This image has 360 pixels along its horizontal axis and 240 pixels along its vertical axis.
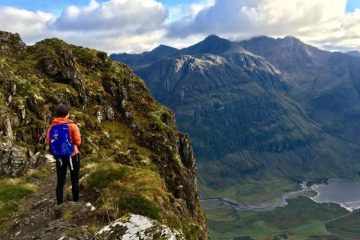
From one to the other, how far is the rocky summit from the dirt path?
0.21 feet

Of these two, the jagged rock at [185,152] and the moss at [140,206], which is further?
the jagged rock at [185,152]

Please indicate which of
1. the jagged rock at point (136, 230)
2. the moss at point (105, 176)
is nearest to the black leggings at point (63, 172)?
the moss at point (105, 176)

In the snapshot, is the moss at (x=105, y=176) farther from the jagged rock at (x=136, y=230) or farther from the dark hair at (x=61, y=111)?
the jagged rock at (x=136, y=230)

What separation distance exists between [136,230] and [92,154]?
5135cm

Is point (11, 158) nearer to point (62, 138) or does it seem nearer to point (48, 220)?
point (48, 220)

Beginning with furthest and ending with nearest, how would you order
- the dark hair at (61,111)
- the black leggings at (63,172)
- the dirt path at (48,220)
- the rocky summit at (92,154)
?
the black leggings at (63,172)
the dark hair at (61,111)
the rocky summit at (92,154)
the dirt path at (48,220)

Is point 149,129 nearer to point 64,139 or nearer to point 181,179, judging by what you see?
point 181,179

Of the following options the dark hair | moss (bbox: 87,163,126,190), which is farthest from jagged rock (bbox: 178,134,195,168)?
the dark hair

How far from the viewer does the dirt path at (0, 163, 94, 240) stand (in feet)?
64.0

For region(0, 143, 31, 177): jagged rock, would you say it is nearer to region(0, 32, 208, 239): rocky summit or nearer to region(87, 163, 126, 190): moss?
region(0, 32, 208, 239): rocky summit

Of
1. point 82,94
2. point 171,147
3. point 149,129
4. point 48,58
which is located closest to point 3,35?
point 48,58

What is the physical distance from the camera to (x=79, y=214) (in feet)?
78.6

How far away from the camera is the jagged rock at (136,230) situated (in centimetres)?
1959

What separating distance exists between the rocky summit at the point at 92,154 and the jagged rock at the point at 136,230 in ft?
0.16
